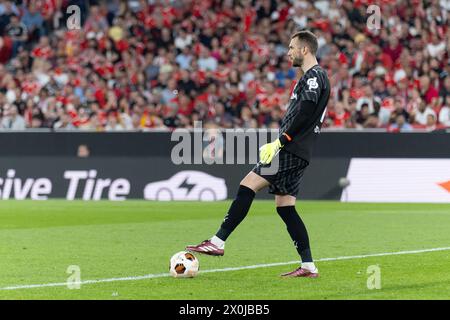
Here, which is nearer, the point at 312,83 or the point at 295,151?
the point at 312,83

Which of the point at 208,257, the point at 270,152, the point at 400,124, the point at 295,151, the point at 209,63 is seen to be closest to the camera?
the point at 270,152

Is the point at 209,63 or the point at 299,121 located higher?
the point at 209,63

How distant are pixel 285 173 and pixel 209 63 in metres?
15.9

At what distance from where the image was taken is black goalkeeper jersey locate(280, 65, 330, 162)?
9484 mm

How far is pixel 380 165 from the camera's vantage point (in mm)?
20859

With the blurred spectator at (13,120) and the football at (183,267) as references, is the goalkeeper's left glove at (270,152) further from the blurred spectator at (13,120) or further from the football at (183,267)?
the blurred spectator at (13,120)

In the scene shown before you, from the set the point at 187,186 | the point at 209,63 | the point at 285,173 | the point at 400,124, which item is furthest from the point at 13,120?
the point at 285,173

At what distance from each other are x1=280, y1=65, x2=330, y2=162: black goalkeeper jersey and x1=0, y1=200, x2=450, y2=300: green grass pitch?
4.11 feet

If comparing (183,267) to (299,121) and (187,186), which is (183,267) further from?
(187,186)

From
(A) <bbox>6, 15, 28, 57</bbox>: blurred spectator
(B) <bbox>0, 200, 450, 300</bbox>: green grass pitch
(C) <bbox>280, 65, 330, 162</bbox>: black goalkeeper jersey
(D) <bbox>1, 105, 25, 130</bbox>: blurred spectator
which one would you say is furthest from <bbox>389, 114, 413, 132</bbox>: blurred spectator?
(C) <bbox>280, 65, 330, 162</bbox>: black goalkeeper jersey

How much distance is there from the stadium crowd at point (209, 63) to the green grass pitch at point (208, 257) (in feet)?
10.2

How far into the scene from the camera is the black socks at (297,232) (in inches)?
380

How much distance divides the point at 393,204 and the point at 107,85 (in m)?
8.34

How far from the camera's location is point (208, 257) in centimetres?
1150
